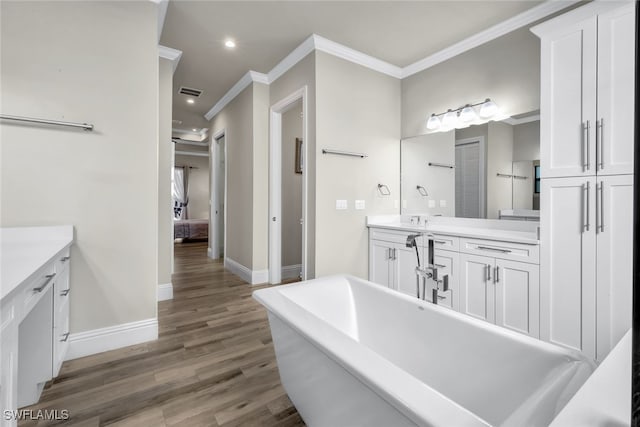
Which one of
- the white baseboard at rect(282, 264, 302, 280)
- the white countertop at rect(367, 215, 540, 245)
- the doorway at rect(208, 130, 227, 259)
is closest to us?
the white countertop at rect(367, 215, 540, 245)

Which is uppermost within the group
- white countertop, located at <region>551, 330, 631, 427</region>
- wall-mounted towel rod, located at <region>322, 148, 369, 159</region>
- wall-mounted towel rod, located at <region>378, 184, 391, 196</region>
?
wall-mounted towel rod, located at <region>322, 148, 369, 159</region>

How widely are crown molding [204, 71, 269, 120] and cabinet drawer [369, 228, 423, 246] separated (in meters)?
2.40

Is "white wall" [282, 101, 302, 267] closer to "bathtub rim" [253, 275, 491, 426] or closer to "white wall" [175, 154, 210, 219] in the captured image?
"bathtub rim" [253, 275, 491, 426]

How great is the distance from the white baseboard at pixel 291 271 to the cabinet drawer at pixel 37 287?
9.01 ft

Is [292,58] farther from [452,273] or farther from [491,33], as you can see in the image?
[452,273]

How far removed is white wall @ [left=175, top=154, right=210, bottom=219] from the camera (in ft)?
29.9

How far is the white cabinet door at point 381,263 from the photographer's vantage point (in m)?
3.16

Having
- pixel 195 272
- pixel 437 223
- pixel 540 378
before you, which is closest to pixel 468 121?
pixel 437 223

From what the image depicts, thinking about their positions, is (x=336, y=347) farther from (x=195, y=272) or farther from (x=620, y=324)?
(x=195, y=272)

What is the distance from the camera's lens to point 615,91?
1775mm

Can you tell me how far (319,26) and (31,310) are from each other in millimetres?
2961

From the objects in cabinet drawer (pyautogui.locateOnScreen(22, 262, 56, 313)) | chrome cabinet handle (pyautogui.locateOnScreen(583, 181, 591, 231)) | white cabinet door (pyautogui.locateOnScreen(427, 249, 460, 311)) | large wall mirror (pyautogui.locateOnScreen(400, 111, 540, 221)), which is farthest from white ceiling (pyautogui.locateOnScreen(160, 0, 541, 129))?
cabinet drawer (pyautogui.locateOnScreen(22, 262, 56, 313))

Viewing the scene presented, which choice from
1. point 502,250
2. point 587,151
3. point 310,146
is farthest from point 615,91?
point 310,146

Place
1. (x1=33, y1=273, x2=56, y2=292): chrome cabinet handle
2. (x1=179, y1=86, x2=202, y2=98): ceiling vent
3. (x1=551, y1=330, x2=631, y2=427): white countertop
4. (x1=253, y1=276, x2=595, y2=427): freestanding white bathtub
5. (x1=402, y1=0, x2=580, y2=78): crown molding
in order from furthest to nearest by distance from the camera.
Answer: (x1=179, y1=86, x2=202, y2=98): ceiling vent → (x1=402, y1=0, x2=580, y2=78): crown molding → (x1=33, y1=273, x2=56, y2=292): chrome cabinet handle → (x1=253, y1=276, x2=595, y2=427): freestanding white bathtub → (x1=551, y1=330, x2=631, y2=427): white countertop
